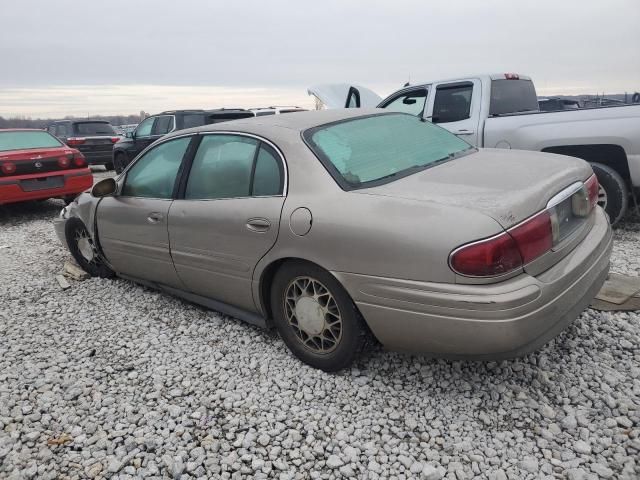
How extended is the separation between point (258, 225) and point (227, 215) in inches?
11.8

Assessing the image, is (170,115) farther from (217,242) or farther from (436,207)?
(436,207)

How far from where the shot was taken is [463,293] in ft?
7.02

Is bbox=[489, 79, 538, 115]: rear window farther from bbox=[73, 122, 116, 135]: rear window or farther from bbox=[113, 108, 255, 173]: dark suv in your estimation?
bbox=[73, 122, 116, 135]: rear window

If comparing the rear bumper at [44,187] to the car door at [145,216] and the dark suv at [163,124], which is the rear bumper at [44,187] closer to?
the dark suv at [163,124]

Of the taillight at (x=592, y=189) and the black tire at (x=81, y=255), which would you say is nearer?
the taillight at (x=592, y=189)

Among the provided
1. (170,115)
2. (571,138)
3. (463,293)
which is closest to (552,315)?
(463,293)

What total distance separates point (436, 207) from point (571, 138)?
11.5 feet

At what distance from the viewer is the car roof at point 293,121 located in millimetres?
3076

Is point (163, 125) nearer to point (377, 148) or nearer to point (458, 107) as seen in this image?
point (458, 107)

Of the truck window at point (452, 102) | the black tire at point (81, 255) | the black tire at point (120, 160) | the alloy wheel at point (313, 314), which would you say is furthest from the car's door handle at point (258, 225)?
the black tire at point (120, 160)

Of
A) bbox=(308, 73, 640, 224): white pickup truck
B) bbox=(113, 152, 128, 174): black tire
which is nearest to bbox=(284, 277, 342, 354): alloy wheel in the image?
bbox=(308, 73, 640, 224): white pickup truck

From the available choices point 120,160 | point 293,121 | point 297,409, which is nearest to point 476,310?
point 297,409

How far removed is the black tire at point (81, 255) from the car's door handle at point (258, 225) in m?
2.37

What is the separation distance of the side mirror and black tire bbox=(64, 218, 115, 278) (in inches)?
31.7
